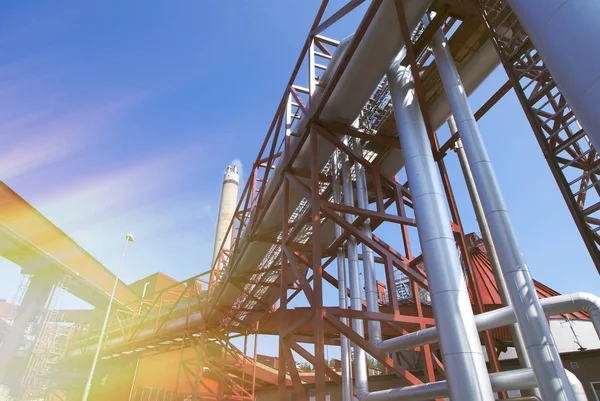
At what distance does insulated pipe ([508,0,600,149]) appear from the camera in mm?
2701

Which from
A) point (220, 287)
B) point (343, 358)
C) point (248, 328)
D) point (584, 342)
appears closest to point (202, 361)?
point (248, 328)

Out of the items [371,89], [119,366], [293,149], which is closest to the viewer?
[371,89]

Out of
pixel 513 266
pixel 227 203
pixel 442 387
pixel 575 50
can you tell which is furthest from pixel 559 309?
pixel 227 203

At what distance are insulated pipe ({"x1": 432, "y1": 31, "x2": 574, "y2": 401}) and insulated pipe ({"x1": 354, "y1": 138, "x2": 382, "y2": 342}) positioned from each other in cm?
268

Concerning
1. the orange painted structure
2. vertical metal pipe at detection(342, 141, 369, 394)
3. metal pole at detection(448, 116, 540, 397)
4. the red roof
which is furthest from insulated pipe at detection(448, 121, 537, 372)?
the orange painted structure

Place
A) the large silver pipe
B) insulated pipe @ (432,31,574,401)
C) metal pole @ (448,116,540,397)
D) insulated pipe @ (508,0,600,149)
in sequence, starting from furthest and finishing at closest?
metal pole @ (448,116,540,397) < the large silver pipe < insulated pipe @ (432,31,574,401) < insulated pipe @ (508,0,600,149)

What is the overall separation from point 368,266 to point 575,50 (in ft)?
17.1

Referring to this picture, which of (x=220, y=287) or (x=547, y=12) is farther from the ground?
(x=220, y=287)

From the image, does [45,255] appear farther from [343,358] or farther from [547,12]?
[547,12]

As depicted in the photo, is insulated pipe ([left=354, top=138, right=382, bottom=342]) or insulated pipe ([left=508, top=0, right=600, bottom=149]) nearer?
insulated pipe ([left=508, top=0, right=600, bottom=149])

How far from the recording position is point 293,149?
838 centimetres

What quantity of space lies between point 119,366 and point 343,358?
27.1 meters

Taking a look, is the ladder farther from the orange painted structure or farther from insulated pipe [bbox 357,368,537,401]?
the orange painted structure

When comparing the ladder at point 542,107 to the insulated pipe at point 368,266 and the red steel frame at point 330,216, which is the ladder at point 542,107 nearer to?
the red steel frame at point 330,216
